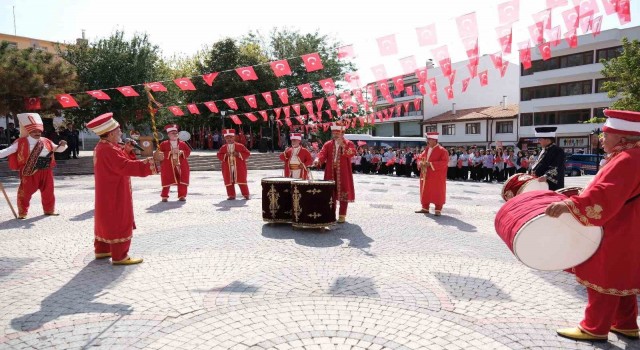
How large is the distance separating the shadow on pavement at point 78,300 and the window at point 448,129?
4846 centimetres

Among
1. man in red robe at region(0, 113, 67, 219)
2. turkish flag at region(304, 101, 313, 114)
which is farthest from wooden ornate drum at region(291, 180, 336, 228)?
turkish flag at region(304, 101, 313, 114)

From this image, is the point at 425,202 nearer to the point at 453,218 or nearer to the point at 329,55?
the point at 453,218

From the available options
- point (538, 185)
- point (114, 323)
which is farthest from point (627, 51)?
point (114, 323)

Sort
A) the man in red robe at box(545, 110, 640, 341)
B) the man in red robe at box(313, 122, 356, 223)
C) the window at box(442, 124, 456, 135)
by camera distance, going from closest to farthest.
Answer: the man in red robe at box(545, 110, 640, 341) < the man in red robe at box(313, 122, 356, 223) < the window at box(442, 124, 456, 135)

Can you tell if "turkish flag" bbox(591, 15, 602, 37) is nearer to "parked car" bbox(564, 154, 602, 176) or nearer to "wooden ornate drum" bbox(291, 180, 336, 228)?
"wooden ornate drum" bbox(291, 180, 336, 228)

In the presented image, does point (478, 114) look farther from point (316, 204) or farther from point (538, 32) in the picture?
point (316, 204)

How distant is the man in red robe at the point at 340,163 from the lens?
868cm

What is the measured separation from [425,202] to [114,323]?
7472 millimetres

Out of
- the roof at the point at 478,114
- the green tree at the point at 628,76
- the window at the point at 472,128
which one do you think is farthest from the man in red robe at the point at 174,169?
the window at the point at 472,128

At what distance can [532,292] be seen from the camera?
4.76 metres

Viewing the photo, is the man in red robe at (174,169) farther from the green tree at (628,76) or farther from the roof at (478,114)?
the roof at (478,114)

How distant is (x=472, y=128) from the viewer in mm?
48000

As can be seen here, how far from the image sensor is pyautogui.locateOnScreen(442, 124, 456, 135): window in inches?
1976

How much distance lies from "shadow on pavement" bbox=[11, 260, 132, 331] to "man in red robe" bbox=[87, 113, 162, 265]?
0.36 meters
